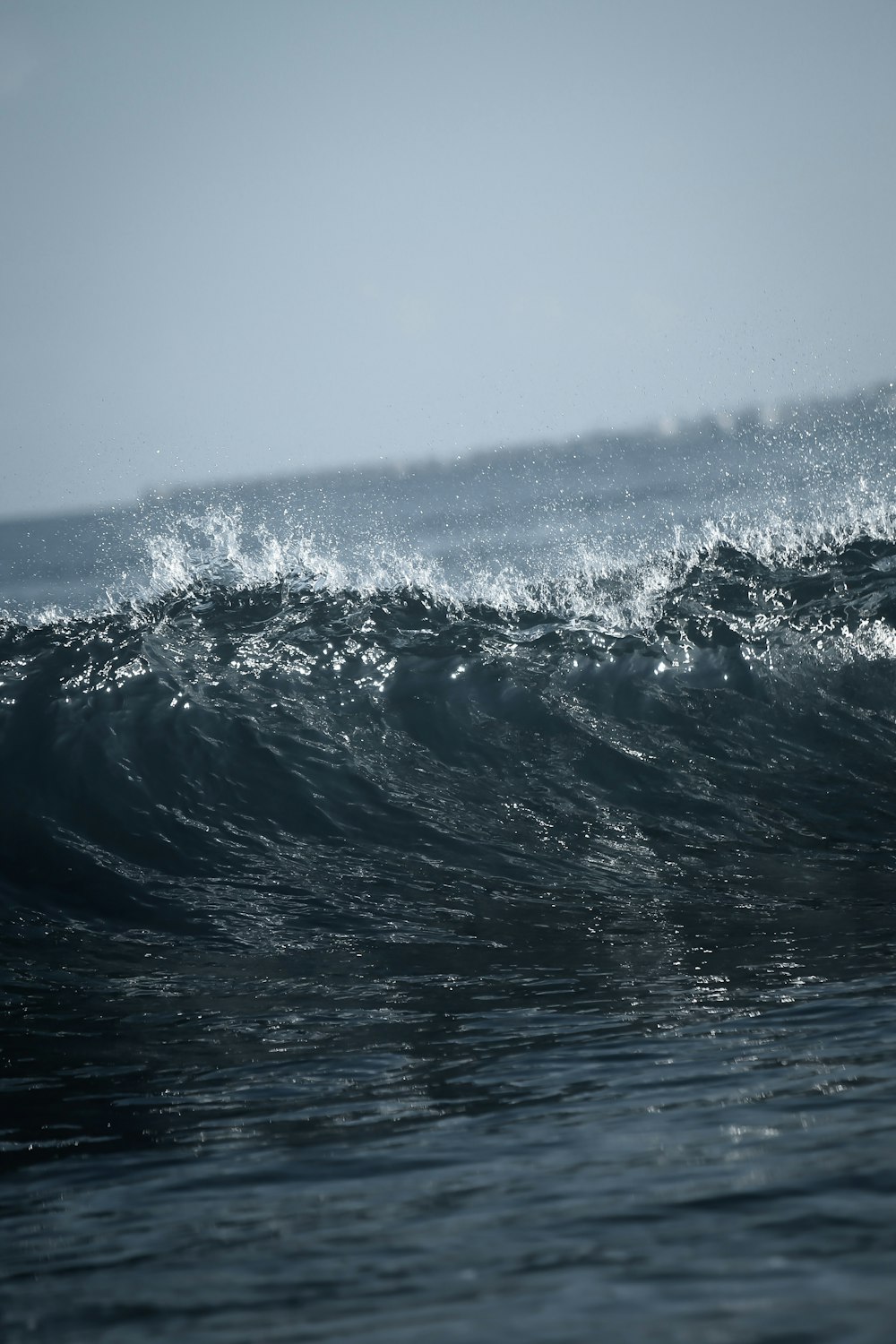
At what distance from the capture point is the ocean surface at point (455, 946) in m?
2.02

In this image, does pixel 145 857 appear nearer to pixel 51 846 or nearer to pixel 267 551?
pixel 51 846

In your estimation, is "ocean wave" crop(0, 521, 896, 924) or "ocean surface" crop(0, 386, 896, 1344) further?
"ocean wave" crop(0, 521, 896, 924)

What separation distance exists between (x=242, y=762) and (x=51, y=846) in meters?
1.49

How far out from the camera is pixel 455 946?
472 centimetres

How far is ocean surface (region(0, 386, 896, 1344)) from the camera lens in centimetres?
202

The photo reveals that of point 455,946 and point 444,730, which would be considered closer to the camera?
point 455,946

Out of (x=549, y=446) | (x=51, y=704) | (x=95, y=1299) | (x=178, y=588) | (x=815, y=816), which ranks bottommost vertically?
(x=815, y=816)

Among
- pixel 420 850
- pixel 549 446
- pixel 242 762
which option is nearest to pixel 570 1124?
pixel 420 850

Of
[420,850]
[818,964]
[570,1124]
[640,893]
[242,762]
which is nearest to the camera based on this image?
[570,1124]

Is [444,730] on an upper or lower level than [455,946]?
upper

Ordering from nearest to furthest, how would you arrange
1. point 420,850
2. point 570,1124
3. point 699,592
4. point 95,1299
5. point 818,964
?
point 95,1299, point 570,1124, point 818,964, point 420,850, point 699,592

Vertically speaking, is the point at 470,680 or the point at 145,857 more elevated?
the point at 470,680

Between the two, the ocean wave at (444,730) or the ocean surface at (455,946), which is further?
the ocean wave at (444,730)

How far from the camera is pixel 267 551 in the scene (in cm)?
1112
